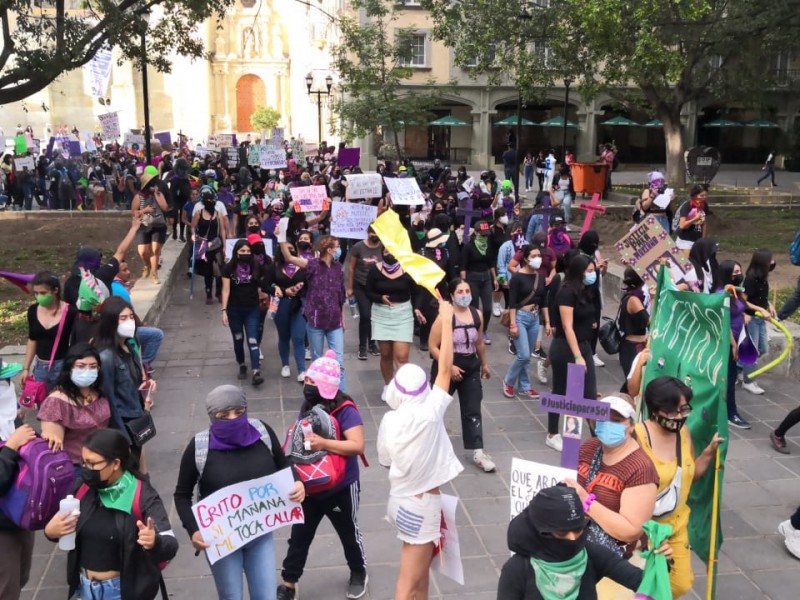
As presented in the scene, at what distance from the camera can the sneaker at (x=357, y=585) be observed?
196 inches

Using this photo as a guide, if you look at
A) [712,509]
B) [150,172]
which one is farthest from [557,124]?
[712,509]

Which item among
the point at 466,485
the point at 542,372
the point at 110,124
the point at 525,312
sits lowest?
the point at 466,485

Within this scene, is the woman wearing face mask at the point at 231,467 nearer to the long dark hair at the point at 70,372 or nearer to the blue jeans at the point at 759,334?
the long dark hair at the point at 70,372

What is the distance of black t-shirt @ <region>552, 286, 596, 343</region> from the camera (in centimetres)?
708

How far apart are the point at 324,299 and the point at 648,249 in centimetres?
317

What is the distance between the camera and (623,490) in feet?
12.3

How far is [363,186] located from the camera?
45.8 ft

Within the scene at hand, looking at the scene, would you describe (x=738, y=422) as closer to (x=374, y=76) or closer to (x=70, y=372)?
(x=70, y=372)

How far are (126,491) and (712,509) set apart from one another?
3177 millimetres

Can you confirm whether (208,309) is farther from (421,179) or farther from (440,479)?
(421,179)

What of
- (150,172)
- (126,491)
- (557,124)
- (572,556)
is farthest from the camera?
(557,124)

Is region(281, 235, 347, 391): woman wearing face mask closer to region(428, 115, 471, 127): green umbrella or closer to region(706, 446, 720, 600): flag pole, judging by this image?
region(706, 446, 720, 600): flag pole

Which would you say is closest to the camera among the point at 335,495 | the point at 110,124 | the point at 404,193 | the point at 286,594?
the point at 335,495

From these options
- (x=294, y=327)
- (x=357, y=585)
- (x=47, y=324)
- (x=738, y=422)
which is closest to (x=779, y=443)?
(x=738, y=422)
